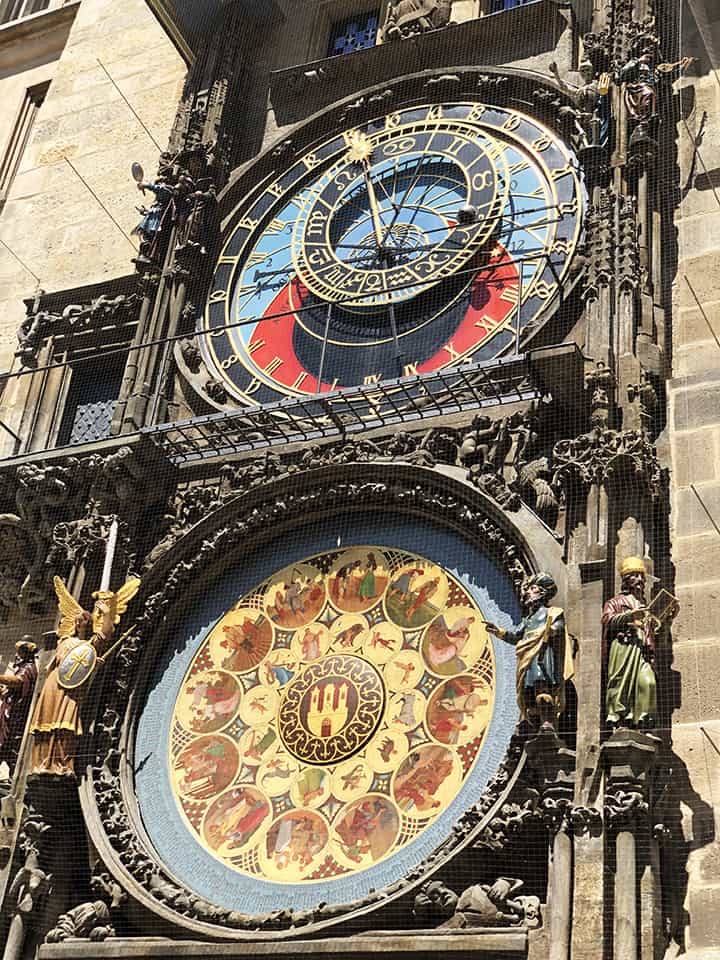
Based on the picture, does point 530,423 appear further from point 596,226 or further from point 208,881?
point 208,881

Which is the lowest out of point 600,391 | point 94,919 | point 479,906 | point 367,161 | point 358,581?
point 94,919

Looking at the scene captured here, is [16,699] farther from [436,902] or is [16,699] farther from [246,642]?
[436,902]

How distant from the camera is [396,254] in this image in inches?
503

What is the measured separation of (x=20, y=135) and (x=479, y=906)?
1163 centimetres

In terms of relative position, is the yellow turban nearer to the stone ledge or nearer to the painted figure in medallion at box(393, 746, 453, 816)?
the painted figure in medallion at box(393, 746, 453, 816)

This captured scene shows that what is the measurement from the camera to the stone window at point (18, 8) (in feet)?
63.3

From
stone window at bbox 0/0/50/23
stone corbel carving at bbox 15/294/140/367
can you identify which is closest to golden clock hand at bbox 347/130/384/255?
stone corbel carving at bbox 15/294/140/367

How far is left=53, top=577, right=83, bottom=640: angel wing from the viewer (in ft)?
37.1

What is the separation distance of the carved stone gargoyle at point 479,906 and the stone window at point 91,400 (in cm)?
600

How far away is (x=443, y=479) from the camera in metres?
10.9

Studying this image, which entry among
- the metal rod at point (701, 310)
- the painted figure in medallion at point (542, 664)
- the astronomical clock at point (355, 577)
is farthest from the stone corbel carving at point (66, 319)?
the painted figure in medallion at point (542, 664)

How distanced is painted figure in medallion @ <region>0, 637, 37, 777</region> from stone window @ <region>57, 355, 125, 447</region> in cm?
267

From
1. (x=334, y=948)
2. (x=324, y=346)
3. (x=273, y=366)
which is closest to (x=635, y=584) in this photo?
(x=334, y=948)

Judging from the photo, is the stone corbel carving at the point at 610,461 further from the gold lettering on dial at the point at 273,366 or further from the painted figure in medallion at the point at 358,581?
the gold lettering on dial at the point at 273,366
